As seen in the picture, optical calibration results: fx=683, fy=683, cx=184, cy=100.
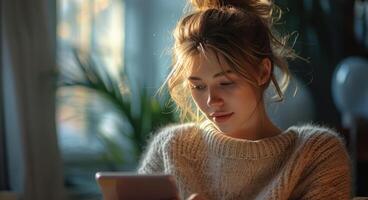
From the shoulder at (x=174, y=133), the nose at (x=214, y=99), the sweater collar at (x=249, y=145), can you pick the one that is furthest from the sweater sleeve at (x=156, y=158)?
the nose at (x=214, y=99)

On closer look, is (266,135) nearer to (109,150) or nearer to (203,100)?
(203,100)

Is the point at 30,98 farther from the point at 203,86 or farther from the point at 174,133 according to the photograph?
the point at 203,86

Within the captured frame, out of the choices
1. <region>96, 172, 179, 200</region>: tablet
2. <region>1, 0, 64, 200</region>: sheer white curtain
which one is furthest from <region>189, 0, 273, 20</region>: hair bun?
<region>1, 0, 64, 200</region>: sheer white curtain

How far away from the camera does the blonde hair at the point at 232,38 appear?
1.29 m

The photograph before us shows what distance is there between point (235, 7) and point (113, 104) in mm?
1204

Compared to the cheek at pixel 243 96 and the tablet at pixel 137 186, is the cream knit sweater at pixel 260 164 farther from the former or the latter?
the tablet at pixel 137 186

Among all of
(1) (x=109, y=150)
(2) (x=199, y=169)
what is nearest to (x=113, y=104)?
(1) (x=109, y=150)

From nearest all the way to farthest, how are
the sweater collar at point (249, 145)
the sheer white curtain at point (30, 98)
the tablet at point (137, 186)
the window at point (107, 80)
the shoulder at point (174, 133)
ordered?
the tablet at point (137, 186) → the sweater collar at point (249, 145) → the shoulder at point (174, 133) → the window at point (107, 80) → the sheer white curtain at point (30, 98)

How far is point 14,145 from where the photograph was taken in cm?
268

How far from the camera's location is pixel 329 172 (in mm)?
1334

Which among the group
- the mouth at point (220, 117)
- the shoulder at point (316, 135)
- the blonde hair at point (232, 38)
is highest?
the blonde hair at point (232, 38)

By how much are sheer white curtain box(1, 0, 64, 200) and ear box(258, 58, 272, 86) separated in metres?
1.50

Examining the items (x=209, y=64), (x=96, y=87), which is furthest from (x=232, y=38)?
(x=96, y=87)

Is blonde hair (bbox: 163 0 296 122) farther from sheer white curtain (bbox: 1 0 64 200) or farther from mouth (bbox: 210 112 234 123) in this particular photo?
sheer white curtain (bbox: 1 0 64 200)
